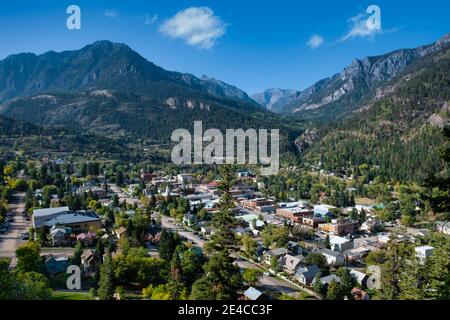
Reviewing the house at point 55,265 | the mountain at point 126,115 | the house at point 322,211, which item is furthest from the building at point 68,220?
the mountain at point 126,115

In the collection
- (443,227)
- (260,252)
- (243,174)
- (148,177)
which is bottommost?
(260,252)

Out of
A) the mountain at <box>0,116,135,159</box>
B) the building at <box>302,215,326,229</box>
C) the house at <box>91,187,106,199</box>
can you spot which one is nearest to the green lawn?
the building at <box>302,215,326,229</box>

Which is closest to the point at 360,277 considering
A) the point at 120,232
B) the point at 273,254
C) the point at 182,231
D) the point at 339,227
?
the point at 273,254

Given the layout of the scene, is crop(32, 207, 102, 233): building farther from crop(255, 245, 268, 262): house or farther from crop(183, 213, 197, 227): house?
crop(255, 245, 268, 262): house

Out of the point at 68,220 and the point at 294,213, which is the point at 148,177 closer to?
the point at 294,213

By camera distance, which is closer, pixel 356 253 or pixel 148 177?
pixel 356 253

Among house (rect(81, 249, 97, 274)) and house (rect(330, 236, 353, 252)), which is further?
house (rect(330, 236, 353, 252))
